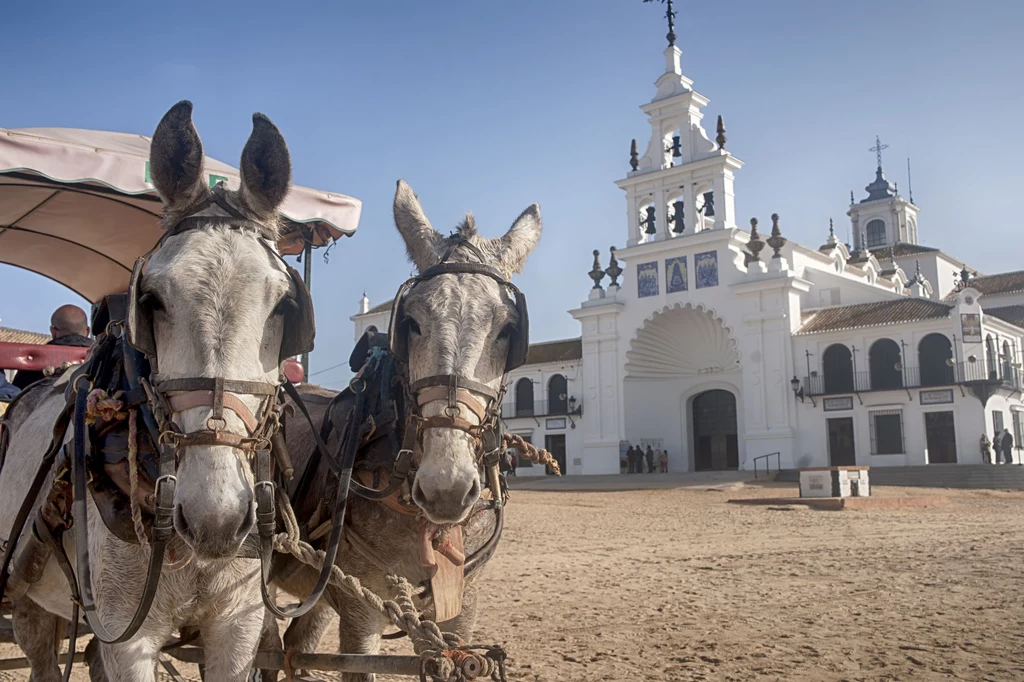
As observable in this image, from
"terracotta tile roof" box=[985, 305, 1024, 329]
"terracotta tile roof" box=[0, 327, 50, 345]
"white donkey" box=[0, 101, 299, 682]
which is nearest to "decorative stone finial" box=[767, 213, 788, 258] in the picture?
"terracotta tile roof" box=[985, 305, 1024, 329]

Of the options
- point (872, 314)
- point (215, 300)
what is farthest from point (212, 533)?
point (872, 314)

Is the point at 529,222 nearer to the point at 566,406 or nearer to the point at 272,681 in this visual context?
the point at 272,681

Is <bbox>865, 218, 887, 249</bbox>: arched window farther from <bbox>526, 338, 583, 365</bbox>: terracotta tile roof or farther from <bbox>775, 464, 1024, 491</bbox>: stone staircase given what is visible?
<bbox>775, 464, 1024, 491</bbox>: stone staircase

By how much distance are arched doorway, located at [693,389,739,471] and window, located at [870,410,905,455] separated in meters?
6.13

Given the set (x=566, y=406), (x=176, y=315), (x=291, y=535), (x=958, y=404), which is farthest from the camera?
(x=566, y=406)

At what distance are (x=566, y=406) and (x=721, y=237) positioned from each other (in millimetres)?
10332

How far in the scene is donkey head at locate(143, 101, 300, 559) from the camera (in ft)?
7.18

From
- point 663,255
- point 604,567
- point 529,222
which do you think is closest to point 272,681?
point 529,222

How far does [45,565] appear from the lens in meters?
3.10

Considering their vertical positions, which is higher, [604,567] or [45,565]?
[45,565]

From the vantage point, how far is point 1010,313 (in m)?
46.0

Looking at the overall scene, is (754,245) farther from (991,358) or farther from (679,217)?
(991,358)

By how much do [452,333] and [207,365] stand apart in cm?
96

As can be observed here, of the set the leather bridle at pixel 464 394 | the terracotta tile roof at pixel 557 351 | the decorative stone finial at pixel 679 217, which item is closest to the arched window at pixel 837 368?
the decorative stone finial at pixel 679 217
